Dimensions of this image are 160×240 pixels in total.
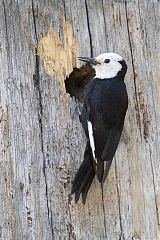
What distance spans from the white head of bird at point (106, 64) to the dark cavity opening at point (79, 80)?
2.6 inches

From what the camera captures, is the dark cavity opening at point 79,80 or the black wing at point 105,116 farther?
the dark cavity opening at point 79,80

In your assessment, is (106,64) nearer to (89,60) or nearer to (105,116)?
(89,60)

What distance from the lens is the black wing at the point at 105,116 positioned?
4.15 m

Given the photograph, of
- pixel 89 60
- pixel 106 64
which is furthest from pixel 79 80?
pixel 89 60

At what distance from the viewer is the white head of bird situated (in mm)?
4363

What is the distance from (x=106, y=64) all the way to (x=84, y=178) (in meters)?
0.72

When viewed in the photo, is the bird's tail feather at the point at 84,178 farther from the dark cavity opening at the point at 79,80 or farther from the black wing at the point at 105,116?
the dark cavity opening at the point at 79,80

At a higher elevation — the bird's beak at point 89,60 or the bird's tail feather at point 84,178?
the bird's beak at point 89,60

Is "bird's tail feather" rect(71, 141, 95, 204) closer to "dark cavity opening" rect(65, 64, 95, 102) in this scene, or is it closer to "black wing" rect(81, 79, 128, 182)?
"black wing" rect(81, 79, 128, 182)

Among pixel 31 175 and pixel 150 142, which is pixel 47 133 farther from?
pixel 150 142

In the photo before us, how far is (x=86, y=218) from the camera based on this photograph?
166 inches

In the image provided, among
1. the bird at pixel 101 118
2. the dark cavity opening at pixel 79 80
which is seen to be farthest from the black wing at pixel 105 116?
the dark cavity opening at pixel 79 80

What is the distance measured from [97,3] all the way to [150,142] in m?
0.81

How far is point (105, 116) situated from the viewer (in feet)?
14.2
